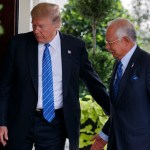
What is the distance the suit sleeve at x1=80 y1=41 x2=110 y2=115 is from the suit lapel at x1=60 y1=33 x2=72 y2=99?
0.46 ft

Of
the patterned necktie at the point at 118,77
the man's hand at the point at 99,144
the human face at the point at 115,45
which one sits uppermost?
the human face at the point at 115,45

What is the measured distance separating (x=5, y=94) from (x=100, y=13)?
270 centimetres

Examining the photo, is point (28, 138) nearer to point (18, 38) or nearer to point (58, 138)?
point (58, 138)

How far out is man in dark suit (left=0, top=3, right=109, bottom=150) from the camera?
→ 12.0ft

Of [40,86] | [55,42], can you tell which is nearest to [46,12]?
[55,42]

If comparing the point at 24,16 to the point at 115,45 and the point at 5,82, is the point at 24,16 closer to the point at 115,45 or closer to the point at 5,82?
the point at 5,82

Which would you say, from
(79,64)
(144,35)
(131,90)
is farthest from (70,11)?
(131,90)

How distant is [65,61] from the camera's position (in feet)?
12.3

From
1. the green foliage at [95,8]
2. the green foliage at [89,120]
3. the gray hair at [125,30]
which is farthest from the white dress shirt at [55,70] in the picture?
the green foliage at [95,8]

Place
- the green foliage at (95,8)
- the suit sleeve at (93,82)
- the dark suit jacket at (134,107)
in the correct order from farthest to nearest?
the green foliage at (95,8) < the suit sleeve at (93,82) < the dark suit jacket at (134,107)

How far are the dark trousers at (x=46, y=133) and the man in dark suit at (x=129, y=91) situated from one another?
0.52 meters

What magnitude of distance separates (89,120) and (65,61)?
1.90 metres

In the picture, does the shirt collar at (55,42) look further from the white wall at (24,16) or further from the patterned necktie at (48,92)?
the white wall at (24,16)

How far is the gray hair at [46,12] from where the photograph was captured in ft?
11.9
